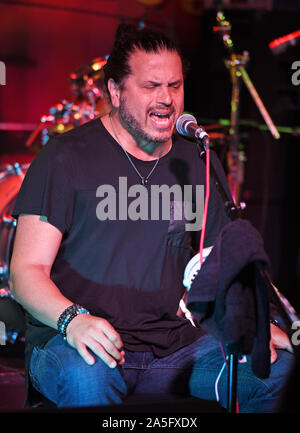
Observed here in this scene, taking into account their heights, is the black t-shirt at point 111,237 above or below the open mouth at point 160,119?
below

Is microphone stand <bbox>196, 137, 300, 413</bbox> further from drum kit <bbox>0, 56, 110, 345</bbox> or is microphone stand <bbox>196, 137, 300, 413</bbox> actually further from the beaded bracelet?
drum kit <bbox>0, 56, 110, 345</bbox>

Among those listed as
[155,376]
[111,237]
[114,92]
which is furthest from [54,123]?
[155,376]

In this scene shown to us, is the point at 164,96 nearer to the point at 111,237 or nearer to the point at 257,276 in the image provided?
the point at 111,237

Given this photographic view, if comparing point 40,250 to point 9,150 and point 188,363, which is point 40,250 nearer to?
point 188,363

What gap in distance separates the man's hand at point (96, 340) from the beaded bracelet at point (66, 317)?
0.10 ft

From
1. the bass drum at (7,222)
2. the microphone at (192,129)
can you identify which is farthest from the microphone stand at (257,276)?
the bass drum at (7,222)

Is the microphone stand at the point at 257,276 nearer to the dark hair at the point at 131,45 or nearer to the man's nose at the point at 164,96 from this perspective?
the man's nose at the point at 164,96

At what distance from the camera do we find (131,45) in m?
1.97

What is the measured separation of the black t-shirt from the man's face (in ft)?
0.37

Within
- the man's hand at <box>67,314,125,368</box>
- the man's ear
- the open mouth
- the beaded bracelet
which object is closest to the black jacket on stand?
the man's hand at <box>67,314,125,368</box>

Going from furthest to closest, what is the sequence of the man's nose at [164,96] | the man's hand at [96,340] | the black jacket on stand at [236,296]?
the man's nose at [164,96] < the man's hand at [96,340] < the black jacket on stand at [236,296]

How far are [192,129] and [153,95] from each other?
1.34 feet

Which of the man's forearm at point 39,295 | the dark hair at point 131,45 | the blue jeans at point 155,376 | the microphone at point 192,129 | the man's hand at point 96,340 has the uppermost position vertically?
the dark hair at point 131,45

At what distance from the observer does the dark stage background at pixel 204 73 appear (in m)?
4.84
